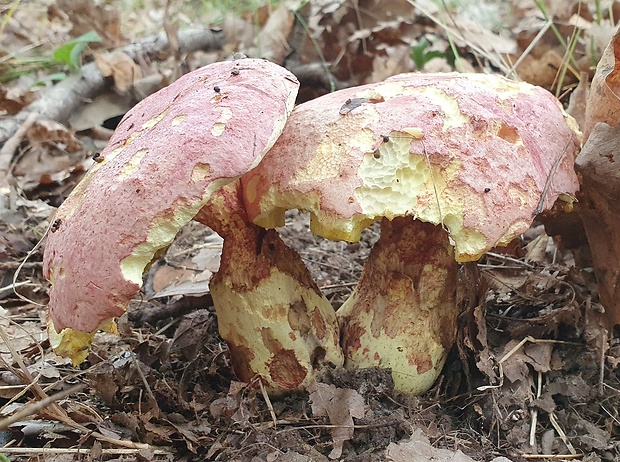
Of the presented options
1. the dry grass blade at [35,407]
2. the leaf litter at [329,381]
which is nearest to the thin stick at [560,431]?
the leaf litter at [329,381]

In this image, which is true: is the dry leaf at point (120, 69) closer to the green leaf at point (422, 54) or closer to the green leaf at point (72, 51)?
the green leaf at point (72, 51)

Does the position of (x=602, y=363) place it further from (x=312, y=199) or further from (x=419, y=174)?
(x=312, y=199)

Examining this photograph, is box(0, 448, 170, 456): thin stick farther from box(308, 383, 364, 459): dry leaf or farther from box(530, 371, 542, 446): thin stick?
box(530, 371, 542, 446): thin stick

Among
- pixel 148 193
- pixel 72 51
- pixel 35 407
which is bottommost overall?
pixel 72 51

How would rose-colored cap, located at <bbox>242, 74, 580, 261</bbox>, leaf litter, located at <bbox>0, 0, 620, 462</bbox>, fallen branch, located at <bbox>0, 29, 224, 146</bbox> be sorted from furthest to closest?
fallen branch, located at <bbox>0, 29, 224, 146</bbox>
leaf litter, located at <bbox>0, 0, 620, 462</bbox>
rose-colored cap, located at <bbox>242, 74, 580, 261</bbox>

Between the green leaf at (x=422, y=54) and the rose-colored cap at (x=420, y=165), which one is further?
the green leaf at (x=422, y=54)

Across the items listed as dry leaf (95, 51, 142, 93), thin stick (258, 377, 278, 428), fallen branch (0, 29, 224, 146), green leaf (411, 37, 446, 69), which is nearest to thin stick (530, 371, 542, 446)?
thin stick (258, 377, 278, 428)

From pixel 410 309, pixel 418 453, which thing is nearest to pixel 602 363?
pixel 410 309
